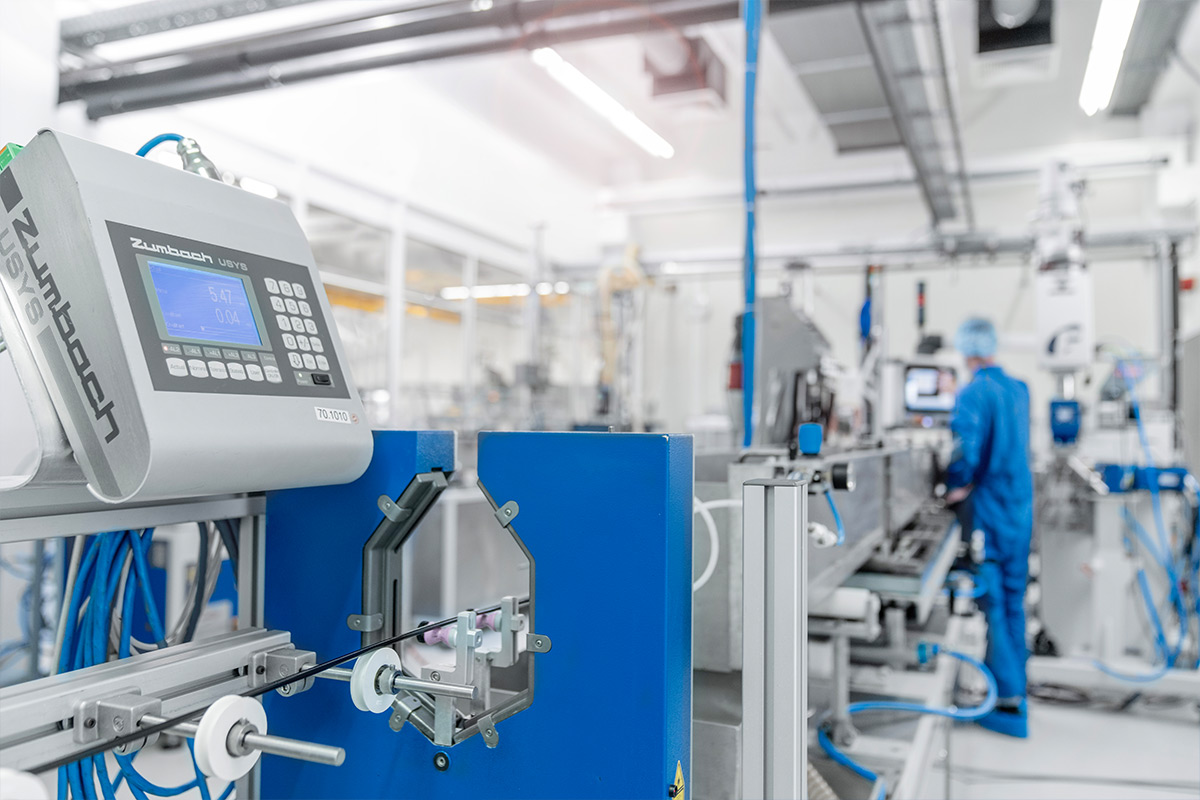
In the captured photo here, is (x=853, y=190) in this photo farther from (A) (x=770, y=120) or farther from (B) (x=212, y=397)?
(B) (x=212, y=397)

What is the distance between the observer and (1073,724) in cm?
313

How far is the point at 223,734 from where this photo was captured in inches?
27.0

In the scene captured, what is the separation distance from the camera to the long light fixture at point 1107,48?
8.91ft

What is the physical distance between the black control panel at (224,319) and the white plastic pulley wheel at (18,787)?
312mm

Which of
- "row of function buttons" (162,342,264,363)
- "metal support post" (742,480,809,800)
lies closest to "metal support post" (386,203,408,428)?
"row of function buttons" (162,342,264,363)

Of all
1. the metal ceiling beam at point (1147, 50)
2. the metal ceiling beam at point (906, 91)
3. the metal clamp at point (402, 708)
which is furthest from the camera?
the metal ceiling beam at point (1147, 50)

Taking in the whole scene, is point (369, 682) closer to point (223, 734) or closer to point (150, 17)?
point (223, 734)

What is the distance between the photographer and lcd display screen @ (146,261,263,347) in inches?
30.8

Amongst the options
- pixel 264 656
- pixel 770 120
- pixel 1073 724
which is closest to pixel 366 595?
pixel 264 656

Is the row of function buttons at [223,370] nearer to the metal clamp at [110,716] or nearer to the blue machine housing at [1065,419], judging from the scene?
the metal clamp at [110,716]

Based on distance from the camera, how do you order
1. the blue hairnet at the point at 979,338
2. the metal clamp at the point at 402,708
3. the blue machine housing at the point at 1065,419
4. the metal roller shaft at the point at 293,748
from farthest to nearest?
the blue machine housing at the point at 1065,419
the blue hairnet at the point at 979,338
the metal clamp at the point at 402,708
the metal roller shaft at the point at 293,748

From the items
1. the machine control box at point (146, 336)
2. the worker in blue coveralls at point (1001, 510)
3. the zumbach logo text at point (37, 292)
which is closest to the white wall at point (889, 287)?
the worker in blue coveralls at point (1001, 510)

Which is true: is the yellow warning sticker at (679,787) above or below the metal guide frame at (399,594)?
below

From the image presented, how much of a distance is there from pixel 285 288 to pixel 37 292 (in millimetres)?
243
